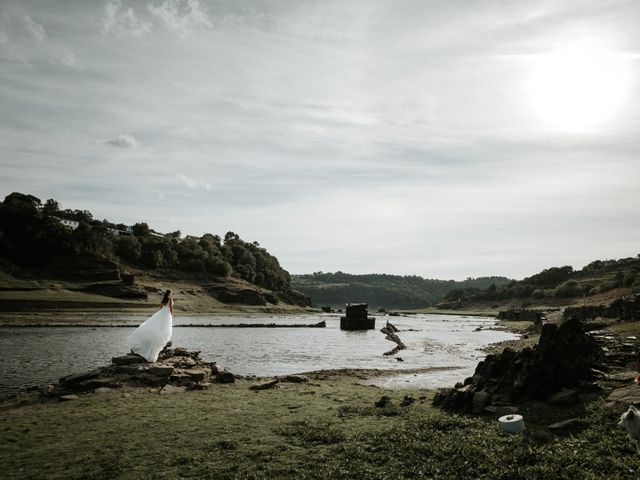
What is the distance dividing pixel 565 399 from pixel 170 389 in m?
18.3

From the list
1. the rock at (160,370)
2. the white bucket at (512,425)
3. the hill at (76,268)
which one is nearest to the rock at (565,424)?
the white bucket at (512,425)

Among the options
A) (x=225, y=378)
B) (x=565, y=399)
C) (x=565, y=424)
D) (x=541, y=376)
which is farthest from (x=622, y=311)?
(x=225, y=378)

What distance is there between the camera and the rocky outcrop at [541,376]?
17.6m

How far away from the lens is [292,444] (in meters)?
14.2

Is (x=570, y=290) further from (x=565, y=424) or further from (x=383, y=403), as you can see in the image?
(x=565, y=424)

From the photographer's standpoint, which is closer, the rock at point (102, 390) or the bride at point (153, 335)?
the rock at point (102, 390)

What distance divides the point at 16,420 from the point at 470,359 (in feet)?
130

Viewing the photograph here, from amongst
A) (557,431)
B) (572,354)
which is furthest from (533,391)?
(557,431)

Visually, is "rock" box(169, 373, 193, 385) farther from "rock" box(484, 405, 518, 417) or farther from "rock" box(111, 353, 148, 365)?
"rock" box(484, 405, 518, 417)

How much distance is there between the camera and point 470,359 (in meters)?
46.3

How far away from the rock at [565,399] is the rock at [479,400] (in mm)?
2233

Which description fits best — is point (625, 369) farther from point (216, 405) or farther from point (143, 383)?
point (143, 383)

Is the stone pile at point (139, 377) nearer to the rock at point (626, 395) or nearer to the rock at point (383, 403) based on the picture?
the rock at point (383, 403)

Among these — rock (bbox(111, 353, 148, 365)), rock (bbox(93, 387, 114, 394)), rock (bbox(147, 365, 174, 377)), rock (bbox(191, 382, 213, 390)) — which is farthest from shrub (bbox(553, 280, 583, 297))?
rock (bbox(93, 387, 114, 394))
